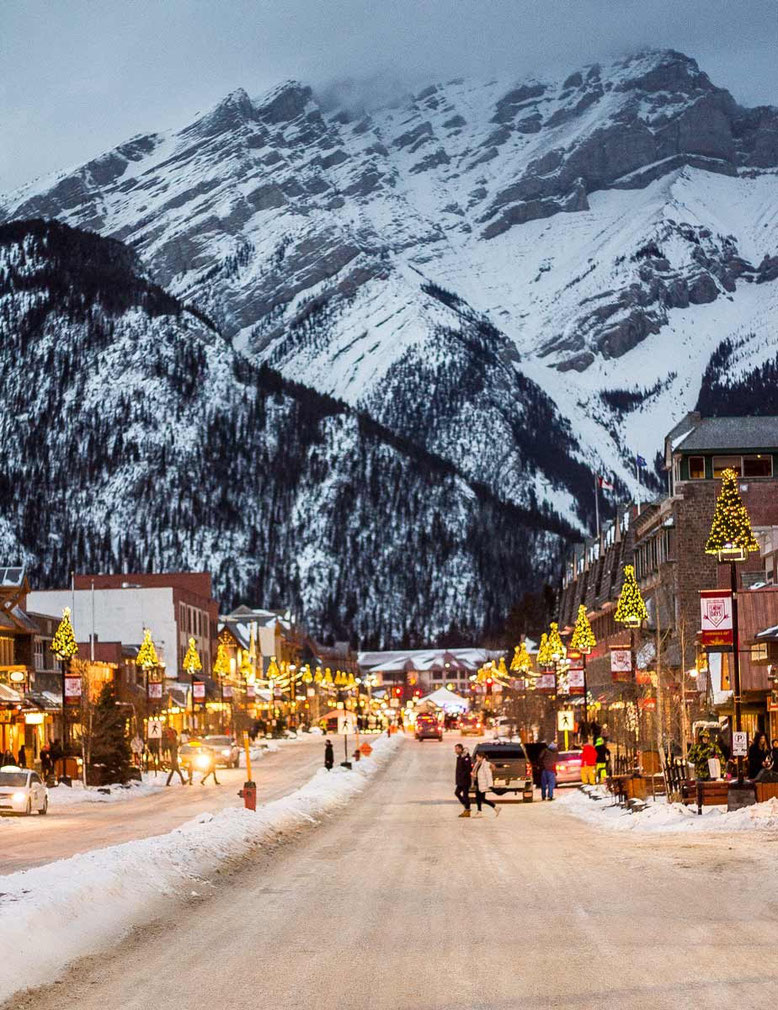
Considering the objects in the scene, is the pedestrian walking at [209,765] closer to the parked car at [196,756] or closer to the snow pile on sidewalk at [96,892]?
the parked car at [196,756]

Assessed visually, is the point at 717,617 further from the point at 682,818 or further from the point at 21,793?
the point at 21,793

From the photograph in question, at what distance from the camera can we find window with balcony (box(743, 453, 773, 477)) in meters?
86.1

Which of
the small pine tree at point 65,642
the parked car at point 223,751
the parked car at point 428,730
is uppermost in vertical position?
the small pine tree at point 65,642

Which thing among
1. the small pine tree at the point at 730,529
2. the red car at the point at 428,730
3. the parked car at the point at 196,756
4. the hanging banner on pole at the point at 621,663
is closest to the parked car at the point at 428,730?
the red car at the point at 428,730

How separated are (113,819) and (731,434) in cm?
5019

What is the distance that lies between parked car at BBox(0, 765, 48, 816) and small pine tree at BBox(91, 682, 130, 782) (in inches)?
605

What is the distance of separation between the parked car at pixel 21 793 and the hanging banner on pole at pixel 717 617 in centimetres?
1943

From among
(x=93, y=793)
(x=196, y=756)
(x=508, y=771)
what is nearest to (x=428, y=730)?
(x=196, y=756)

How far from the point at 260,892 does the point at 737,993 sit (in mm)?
10340

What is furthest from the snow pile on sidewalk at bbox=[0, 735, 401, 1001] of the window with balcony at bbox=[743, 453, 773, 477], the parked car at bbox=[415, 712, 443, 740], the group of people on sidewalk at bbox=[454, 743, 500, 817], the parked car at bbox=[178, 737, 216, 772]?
the parked car at bbox=[415, 712, 443, 740]

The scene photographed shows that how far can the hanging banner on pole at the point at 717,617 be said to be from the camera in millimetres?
40469

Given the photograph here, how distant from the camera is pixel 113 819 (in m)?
45.3

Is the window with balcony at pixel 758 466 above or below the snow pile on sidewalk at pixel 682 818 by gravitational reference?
above

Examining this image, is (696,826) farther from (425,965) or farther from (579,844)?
(425,965)
